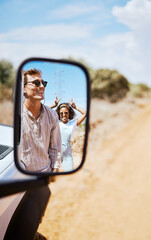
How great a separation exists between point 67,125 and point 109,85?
919 inches

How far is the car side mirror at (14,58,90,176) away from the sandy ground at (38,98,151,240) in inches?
69.3

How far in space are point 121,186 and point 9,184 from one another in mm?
4717

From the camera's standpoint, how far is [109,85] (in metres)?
24.3

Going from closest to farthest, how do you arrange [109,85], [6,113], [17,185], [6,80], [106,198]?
[17,185] < [106,198] < [6,113] < [6,80] < [109,85]

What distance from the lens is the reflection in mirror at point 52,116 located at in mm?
1466

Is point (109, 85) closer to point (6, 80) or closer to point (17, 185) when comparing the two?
point (6, 80)

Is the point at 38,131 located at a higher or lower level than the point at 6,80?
higher

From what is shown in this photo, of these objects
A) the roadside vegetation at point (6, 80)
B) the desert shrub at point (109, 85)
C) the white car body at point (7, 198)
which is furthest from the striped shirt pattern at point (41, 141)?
the desert shrub at point (109, 85)

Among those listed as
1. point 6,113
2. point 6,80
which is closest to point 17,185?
point 6,113

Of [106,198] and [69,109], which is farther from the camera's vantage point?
[106,198]

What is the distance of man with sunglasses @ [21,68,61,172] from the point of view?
145 cm

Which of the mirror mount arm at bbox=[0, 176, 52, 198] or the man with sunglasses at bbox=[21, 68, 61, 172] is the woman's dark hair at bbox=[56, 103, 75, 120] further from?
the mirror mount arm at bbox=[0, 176, 52, 198]

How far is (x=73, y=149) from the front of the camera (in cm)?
170

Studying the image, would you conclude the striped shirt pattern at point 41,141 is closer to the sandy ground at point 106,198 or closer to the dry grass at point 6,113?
the sandy ground at point 106,198
